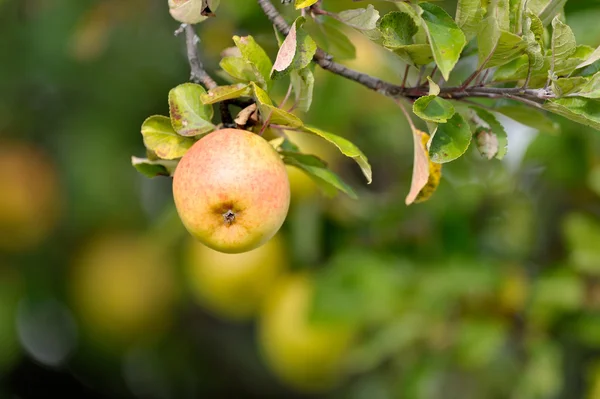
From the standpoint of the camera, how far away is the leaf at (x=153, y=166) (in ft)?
2.46

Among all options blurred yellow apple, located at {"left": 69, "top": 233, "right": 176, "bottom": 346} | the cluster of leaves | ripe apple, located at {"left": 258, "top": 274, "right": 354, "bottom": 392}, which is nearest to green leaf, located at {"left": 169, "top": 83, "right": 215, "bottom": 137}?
the cluster of leaves

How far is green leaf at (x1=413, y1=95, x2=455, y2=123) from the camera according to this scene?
0.65m

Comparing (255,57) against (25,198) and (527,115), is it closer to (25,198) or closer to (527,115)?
(527,115)

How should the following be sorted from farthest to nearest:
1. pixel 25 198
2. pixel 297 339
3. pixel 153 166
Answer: pixel 25 198 → pixel 297 339 → pixel 153 166

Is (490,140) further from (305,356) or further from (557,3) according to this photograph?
(305,356)

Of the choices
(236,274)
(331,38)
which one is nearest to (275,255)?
(236,274)

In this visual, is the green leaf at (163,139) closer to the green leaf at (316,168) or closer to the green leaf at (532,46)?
the green leaf at (316,168)

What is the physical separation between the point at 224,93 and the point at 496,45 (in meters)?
0.22

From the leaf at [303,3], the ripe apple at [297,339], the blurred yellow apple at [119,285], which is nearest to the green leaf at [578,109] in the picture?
the leaf at [303,3]

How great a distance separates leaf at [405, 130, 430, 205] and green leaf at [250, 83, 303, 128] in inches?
4.4

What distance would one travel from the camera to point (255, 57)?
2.22 feet

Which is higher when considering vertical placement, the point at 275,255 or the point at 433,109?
the point at 433,109

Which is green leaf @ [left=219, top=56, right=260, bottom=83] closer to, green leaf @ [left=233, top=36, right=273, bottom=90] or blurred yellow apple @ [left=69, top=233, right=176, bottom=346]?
green leaf @ [left=233, top=36, right=273, bottom=90]

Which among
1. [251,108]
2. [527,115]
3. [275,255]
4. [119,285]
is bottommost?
[119,285]
